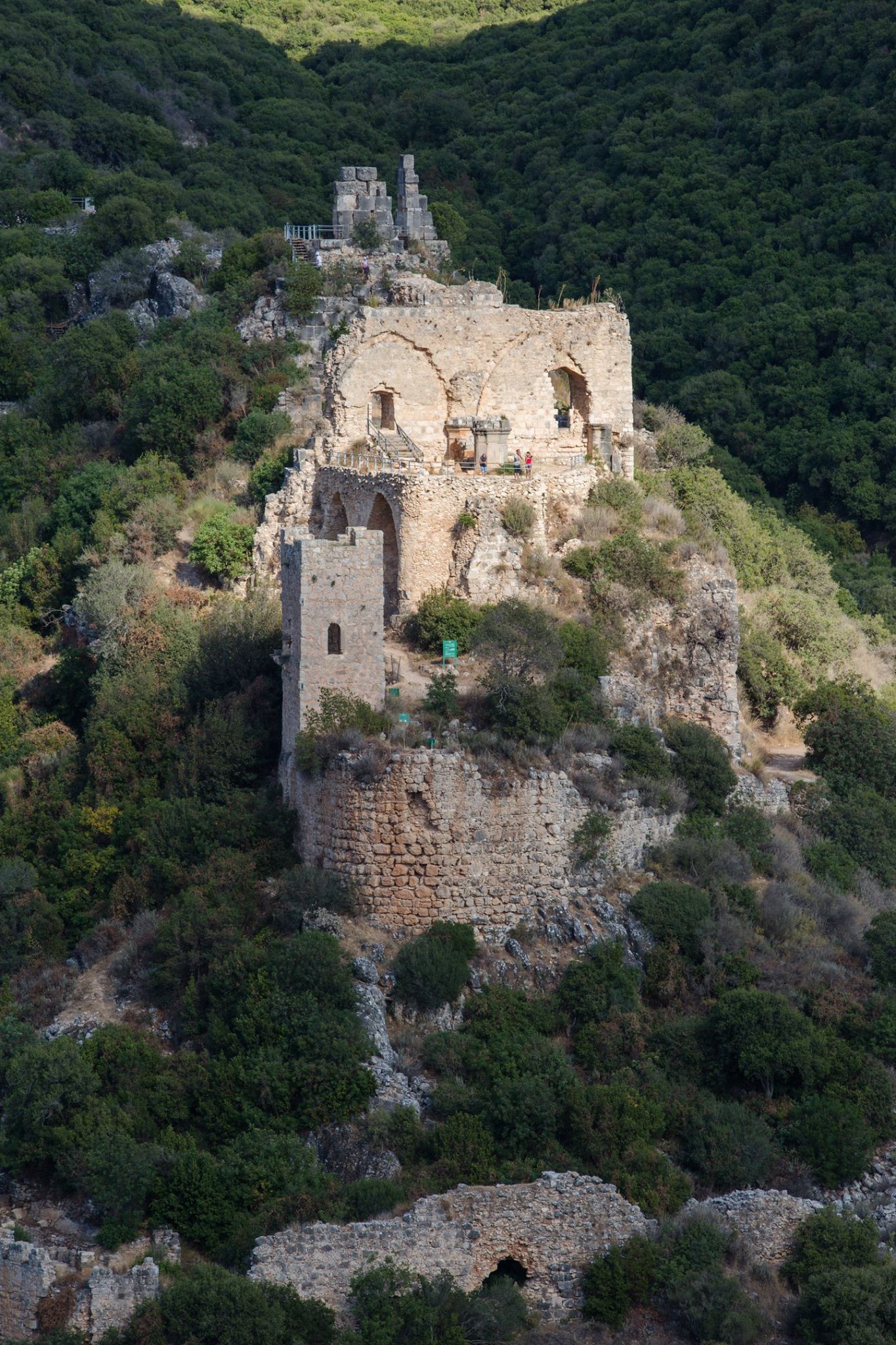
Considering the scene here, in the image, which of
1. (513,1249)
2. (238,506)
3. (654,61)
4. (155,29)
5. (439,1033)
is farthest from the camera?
(155,29)

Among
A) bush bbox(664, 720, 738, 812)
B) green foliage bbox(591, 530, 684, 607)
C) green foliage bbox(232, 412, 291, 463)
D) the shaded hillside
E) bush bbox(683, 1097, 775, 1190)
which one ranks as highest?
the shaded hillside

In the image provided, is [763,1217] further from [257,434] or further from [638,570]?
[257,434]

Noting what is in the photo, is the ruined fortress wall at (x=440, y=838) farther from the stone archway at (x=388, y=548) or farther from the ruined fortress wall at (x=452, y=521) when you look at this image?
the stone archway at (x=388, y=548)

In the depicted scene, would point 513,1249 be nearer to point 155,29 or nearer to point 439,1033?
point 439,1033

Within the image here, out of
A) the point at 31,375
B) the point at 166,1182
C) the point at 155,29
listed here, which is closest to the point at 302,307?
the point at 31,375

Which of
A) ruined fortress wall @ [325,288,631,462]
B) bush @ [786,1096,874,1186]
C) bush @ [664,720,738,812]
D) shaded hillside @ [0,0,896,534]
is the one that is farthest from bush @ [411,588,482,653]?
shaded hillside @ [0,0,896,534]

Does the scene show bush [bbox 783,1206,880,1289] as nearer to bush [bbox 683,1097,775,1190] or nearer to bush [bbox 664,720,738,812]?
bush [bbox 683,1097,775,1190]
